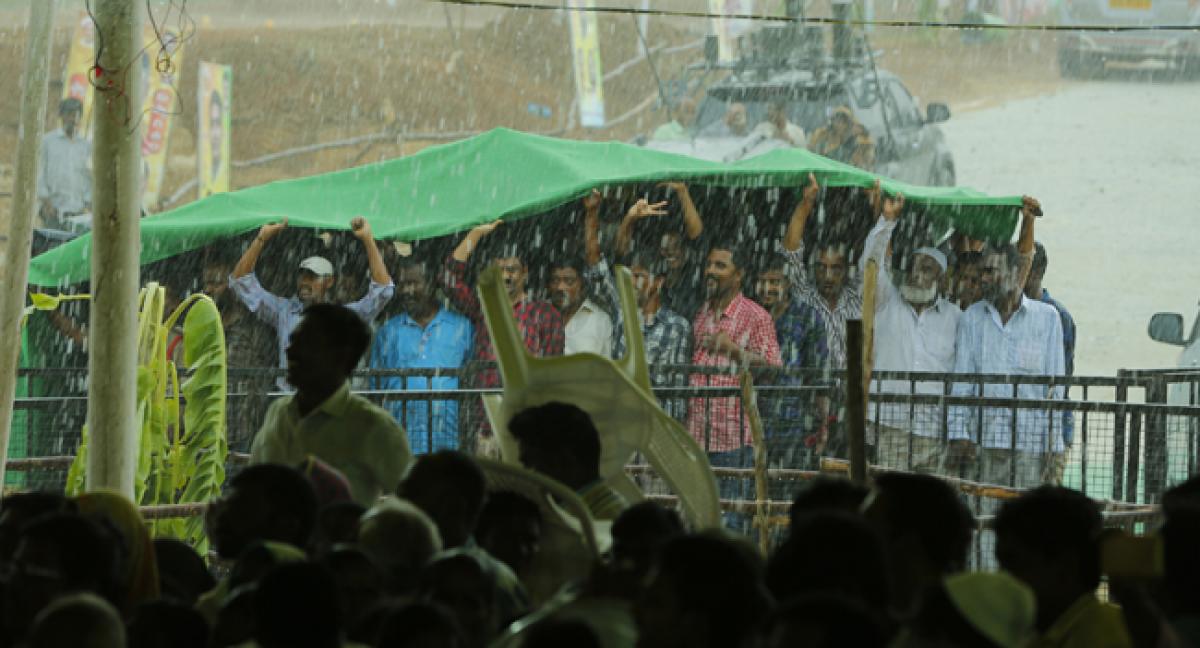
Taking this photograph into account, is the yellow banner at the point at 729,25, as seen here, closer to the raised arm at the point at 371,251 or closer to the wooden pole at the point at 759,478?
the raised arm at the point at 371,251

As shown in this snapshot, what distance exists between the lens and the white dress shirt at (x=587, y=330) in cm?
1146

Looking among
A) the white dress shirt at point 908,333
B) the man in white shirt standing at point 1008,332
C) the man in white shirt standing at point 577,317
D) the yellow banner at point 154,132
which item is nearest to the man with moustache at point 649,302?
the man in white shirt standing at point 577,317

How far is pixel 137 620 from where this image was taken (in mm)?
3232

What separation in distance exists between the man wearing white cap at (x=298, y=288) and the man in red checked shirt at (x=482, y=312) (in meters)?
Answer: 0.44

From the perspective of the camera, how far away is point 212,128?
25.5 metres

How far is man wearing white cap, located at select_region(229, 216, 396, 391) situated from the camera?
460 inches

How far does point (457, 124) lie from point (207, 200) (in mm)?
26362

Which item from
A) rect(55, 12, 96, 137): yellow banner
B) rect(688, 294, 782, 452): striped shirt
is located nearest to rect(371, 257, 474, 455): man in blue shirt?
rect(688, 294, 782, 452): striped shirt

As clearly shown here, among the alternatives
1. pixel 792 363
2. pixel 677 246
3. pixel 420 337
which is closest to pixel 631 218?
pixel 677 246

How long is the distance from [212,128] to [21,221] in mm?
17846

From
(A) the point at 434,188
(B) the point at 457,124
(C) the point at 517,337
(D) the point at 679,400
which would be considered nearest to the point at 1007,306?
(D) the point at 679,400

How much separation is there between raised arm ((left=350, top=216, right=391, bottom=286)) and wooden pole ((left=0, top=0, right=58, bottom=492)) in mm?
3538

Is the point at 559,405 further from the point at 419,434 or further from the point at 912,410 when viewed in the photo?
the point at 912,410

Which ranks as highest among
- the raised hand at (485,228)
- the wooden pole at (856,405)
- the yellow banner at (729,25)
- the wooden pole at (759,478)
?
the yellow banner at (729,25)
